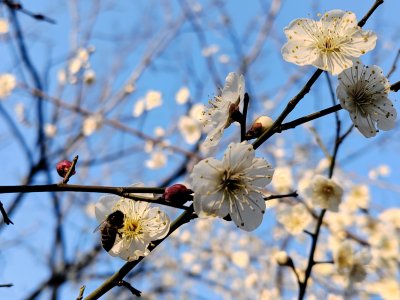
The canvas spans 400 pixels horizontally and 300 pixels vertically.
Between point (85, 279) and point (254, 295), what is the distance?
2.18m

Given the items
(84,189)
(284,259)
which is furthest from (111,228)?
(284,259)

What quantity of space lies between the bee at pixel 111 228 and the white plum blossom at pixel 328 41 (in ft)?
1.93

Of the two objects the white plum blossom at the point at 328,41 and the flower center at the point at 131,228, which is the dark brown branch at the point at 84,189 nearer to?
the flower center at the point at 131,228

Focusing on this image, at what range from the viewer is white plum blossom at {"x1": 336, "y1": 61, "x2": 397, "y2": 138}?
43.8 inches

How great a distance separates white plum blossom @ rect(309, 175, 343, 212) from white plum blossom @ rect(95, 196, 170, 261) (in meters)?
1.09

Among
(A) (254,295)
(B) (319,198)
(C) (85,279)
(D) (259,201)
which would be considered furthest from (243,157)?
(A) (254,295)

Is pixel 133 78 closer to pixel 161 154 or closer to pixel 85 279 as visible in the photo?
pixel 161 154

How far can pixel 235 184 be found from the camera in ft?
3.46

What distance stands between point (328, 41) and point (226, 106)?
0.38m

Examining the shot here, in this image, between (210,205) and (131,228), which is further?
(131,228)

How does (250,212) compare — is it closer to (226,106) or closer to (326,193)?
(226,106)

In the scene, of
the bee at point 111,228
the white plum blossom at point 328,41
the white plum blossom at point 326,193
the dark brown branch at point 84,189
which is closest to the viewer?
the dark brown branch at point 84,189

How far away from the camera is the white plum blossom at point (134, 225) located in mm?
1037

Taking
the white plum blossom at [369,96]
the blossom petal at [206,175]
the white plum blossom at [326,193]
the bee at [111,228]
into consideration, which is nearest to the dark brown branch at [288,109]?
the blossom petal at [206,175]
